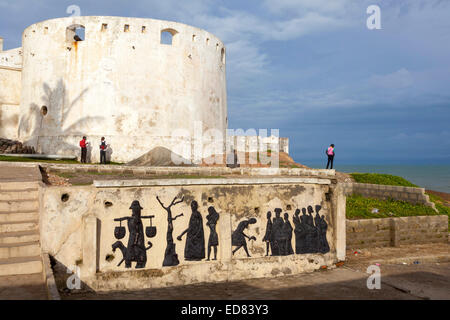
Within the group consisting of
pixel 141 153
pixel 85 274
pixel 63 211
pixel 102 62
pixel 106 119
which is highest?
pixel 102 62

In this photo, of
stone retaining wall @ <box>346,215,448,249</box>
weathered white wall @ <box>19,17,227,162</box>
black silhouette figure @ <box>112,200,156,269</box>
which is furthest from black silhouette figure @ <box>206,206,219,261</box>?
weathered white wall @ <box>19,17,227,162</box>

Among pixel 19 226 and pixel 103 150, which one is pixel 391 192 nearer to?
pixel 103 150

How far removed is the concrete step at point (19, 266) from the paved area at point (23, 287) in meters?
0.11

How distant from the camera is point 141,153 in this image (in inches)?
736

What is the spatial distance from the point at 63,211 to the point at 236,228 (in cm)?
383

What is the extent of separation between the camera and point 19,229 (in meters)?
7.28

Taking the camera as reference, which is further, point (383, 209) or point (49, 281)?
point (383, 209)

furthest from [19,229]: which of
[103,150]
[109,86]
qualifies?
[109,86]

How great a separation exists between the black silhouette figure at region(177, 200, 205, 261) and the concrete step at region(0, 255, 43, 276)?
2802 mm

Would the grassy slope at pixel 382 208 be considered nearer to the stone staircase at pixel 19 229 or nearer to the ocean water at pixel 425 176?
the stone staircase at pixel 19 229

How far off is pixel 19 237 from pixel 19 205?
93cm

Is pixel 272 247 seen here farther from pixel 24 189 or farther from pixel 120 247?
pixel 24 189

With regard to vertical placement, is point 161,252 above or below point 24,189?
below
